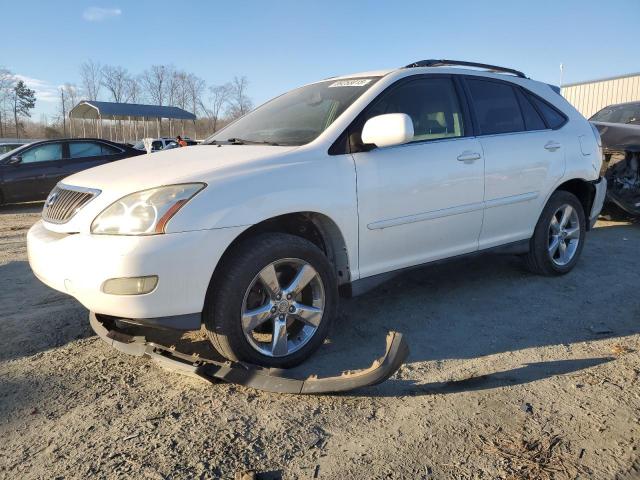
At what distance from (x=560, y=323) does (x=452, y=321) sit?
2.50 ft

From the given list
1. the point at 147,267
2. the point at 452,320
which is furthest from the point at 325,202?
the point at 452,320

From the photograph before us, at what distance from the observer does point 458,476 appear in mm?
2066

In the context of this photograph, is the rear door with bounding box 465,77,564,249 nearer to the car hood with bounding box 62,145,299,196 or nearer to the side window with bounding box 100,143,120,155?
the car hood with bounding box 62,145,299,196

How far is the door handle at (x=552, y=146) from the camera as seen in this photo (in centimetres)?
433

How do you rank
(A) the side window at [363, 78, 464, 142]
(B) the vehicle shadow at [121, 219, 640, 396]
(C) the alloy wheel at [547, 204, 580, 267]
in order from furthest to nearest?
(C) the alloy wheel at [547, 204, 580, 267] → (A) the side window at [363, 78, 464, 142] → (B) the vehicle shadow at [121, 219, 640, 396]

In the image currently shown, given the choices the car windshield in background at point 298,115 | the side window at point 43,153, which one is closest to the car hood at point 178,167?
the car windshield in background at point 298,115

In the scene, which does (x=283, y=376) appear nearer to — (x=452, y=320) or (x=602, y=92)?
(x=452, y=320)

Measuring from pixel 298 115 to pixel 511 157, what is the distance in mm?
1716

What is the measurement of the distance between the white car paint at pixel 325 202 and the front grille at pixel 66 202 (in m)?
0.06

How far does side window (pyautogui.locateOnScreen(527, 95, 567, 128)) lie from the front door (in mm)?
1061

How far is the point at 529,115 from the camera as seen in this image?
4.43 m

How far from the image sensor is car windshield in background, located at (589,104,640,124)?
9.45 meters

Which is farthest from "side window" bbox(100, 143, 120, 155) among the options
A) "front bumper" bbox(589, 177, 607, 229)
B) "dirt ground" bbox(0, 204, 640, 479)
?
"front bumper" bbox(589, 177, 607, 229)

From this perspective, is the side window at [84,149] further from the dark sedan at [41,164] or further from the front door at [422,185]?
the front door at [422,185]
